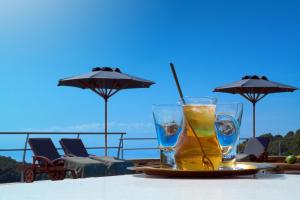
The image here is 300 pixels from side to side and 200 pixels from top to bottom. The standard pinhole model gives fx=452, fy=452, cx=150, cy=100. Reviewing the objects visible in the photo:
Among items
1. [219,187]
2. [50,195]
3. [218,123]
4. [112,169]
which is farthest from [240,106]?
[112,169]

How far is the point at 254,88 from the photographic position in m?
11.8

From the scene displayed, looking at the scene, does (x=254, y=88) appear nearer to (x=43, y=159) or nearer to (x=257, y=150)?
(x=257, y=150)

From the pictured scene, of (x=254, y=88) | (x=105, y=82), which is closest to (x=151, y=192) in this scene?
(x=105, y=82)

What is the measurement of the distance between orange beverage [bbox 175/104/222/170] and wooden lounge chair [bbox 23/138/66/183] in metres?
6.26

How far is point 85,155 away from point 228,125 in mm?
7335

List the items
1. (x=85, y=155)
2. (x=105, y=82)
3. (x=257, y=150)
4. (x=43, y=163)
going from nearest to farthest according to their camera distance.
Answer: (x=43, y=163) < (x=85, y=155) < (x=257, y=150) < (x=105, y=82)

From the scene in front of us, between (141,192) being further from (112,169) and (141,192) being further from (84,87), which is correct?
(84,87)

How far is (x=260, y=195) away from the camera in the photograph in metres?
0.87

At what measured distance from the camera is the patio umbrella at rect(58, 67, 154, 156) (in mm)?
9438

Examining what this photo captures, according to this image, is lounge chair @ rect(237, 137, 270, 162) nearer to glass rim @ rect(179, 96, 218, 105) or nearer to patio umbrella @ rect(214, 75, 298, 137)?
patio umbrella @ rect(214, 75, 298, 137)

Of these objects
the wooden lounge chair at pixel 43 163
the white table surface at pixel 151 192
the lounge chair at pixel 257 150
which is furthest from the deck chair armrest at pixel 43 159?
the white table surface at pixel 151 192

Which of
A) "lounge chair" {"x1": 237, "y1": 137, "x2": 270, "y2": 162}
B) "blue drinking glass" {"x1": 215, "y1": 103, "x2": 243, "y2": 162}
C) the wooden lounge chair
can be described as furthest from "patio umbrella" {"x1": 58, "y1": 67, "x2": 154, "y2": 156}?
"blue drinking glass" {"x1": 215, "y1": 103, "x2": 243, "y2": 162}

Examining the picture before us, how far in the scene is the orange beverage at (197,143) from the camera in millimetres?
1399

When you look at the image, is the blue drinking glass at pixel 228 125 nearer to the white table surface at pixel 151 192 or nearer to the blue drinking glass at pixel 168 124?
the blue drinking glass at pixel 168 124
